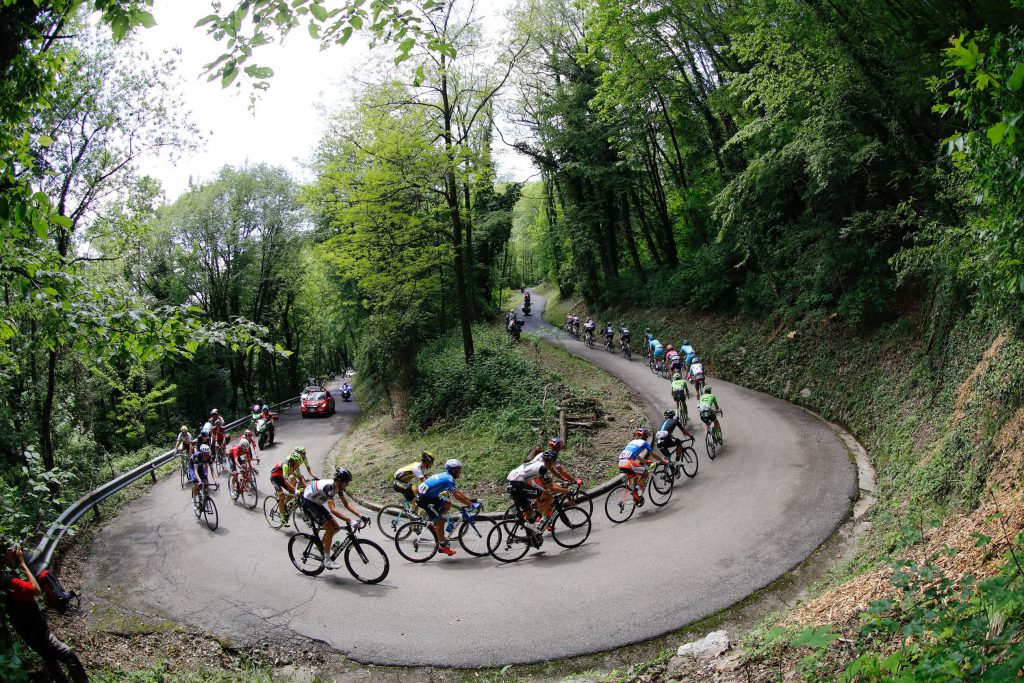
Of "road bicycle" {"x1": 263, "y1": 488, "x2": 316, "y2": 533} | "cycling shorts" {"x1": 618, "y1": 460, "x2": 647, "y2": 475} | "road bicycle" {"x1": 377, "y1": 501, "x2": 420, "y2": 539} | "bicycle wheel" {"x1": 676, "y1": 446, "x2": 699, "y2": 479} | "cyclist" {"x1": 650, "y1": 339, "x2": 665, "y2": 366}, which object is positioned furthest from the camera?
"cyclist" {"x1": 650, "y1": 339, "x2": 665, "y2": 366}

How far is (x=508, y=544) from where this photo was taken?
33.7 feet

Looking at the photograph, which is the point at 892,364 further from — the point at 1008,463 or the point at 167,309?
the point at 167,309

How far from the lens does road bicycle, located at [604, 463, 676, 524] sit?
1127 centimetres

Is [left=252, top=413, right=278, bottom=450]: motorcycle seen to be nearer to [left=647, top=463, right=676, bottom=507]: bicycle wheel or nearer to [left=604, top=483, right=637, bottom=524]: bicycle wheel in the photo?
[left=604, top=483, right=637, bottom=524]: bicycle wheel

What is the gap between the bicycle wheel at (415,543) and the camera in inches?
409

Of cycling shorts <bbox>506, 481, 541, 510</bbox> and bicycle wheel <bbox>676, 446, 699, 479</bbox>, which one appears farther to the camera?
bicycle wheel <bbox>676, 446, 699, 479</bbox>

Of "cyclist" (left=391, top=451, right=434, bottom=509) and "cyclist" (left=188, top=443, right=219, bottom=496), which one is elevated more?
"cyclist" (left=188, top=443, right=219, bottom=496)

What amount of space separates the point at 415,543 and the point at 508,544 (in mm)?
1805

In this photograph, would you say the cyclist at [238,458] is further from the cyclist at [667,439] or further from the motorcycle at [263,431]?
the cyclist at [667,439]

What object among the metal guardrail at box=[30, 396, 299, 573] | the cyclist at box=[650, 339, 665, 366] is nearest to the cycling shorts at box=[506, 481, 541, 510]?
the metal guardrail at box=[30, 396, 299, 573]

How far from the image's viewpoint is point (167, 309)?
5.26 m

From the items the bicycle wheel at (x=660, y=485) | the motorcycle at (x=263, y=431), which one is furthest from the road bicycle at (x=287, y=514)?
the motorcycle at (x=263, y=431)

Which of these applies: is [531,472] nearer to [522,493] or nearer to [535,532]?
[522,493]

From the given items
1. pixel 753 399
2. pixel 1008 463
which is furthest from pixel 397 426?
pixel 1008 463
